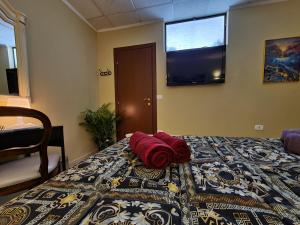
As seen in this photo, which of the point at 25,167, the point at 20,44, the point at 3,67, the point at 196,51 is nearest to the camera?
the point at 25,167

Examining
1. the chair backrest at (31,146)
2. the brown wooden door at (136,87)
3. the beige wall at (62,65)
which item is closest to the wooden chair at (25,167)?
the chair backrest at (31,146)

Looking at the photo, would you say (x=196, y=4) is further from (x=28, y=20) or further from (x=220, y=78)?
(x=28, y=20)

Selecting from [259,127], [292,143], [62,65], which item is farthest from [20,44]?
[259,127]

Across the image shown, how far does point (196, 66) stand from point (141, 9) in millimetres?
1442

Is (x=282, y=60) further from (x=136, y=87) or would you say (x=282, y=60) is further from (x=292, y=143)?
(x=136, y=87)

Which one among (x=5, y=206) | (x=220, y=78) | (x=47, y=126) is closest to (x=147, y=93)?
(x=220, y=78)

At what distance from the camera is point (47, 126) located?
1.21 meters

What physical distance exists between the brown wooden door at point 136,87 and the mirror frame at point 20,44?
178cm

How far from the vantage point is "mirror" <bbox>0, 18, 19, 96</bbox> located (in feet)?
5.87

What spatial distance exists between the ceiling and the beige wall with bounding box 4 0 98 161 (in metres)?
0.26

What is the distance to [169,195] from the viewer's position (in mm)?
633

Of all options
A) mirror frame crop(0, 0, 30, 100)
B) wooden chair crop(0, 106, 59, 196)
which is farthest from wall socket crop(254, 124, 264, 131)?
mirror frame crop(0, 0, 30, 100)

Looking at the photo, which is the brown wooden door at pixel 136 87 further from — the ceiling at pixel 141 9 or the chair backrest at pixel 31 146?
the chair backrest at pixel 31 146

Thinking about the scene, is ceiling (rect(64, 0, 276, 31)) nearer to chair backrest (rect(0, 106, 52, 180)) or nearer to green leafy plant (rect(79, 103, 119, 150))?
green leafy plant (rect(79, 103, 119, 150))
